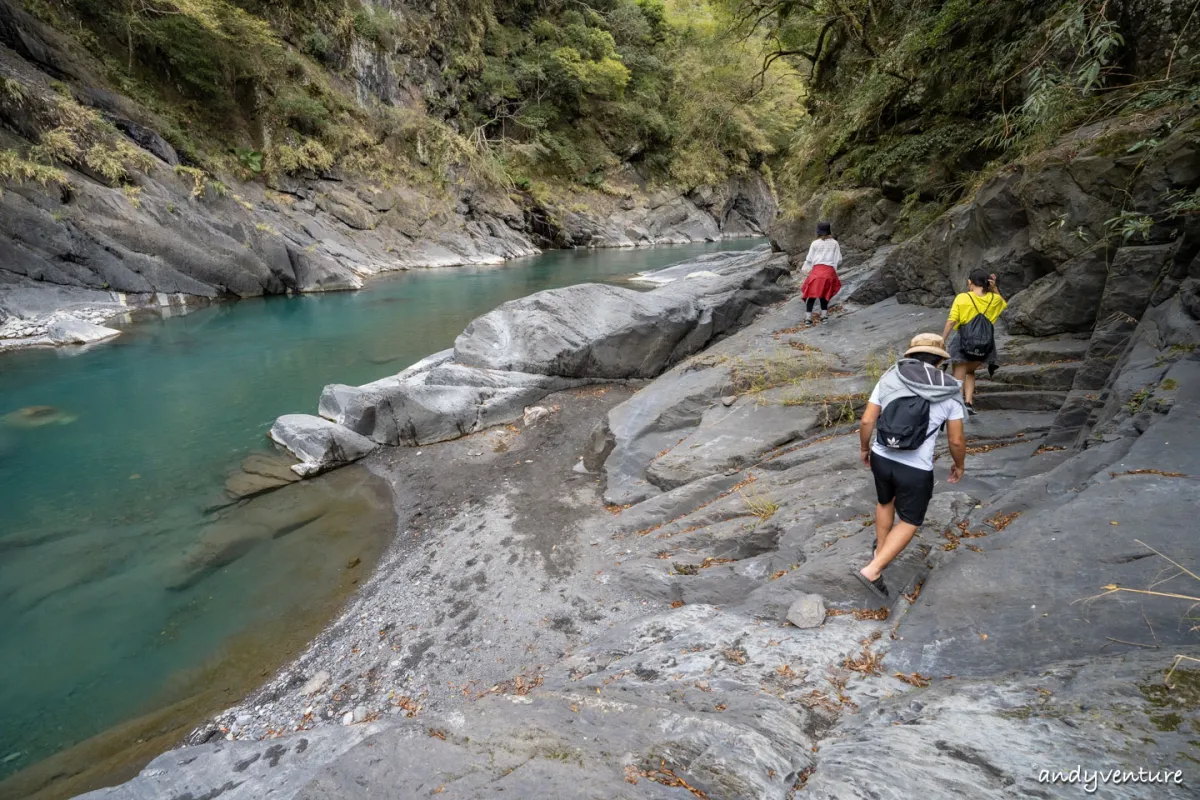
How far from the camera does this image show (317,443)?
865cm

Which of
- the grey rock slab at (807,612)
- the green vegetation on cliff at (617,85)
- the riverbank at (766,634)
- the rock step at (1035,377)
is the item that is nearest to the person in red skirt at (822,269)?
the green vegetation on cliff at (617,85)

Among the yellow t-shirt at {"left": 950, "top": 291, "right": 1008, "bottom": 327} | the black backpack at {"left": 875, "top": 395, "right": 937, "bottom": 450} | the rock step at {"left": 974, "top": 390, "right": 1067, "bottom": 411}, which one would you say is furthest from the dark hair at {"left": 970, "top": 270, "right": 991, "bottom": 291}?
the black backpack at {"left": 875, "top": 395, "right": 937, "bottom": 450}

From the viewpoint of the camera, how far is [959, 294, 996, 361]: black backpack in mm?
5438

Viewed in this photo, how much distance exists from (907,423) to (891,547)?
792 millimetres

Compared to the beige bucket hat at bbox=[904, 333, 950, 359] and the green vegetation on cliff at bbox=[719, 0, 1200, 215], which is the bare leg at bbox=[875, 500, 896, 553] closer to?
the beige bucket hat at bbox=[904, 333, 950, 359]

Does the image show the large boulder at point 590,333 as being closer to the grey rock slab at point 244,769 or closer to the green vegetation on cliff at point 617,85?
the green vegetation on cliff at point 617,85

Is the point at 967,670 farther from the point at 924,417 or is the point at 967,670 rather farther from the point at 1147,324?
the point at 1147,324

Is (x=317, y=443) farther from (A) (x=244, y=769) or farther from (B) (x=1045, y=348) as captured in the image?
(B) (x=1045, y=348)

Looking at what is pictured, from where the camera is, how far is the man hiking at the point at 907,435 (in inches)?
133

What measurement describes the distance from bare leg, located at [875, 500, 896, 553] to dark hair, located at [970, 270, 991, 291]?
3171mm

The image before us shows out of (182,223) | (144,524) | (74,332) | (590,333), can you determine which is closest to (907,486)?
(590,333)

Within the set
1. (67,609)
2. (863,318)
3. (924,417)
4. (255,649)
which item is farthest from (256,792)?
(863,318)

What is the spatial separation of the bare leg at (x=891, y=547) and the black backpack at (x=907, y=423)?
50 cm

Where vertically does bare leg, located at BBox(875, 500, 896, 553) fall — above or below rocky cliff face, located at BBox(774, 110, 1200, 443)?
below
